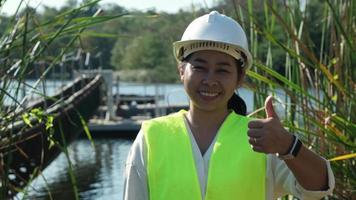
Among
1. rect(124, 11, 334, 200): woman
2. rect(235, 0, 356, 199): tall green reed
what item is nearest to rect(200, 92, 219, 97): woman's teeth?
rect(124, 11, 334, 200): woman

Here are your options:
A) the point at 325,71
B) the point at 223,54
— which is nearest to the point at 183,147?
the point at 223,54

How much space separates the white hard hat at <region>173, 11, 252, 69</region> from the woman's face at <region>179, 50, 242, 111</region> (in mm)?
19

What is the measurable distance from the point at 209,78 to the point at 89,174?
13.8 metres

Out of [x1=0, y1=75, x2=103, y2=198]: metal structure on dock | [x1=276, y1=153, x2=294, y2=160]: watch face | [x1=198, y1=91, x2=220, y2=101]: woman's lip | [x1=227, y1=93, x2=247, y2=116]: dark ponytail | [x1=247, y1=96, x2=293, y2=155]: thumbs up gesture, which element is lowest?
[x1=0, y1=75, x2=103, y2=198]: metal structure on dock

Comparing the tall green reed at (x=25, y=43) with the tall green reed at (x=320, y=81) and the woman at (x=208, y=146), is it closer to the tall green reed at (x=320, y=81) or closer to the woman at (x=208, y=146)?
the tall green reed at (x=320, y=81)

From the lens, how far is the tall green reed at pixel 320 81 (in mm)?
3232

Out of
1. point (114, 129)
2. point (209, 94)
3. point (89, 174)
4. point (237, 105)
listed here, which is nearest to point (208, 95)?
point (209, 94)

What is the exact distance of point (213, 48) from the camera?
92.7 inches

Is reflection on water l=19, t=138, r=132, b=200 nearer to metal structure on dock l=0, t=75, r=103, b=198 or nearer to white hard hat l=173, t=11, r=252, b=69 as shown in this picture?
metal structure on dock l=0, t=75, r=103, b=198

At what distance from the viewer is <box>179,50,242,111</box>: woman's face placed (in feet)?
7.66

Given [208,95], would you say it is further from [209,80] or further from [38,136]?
[38,136]

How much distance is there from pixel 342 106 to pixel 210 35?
1187mm

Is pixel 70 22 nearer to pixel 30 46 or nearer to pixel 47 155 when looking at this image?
pixel 30 46

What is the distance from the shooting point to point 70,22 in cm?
331
